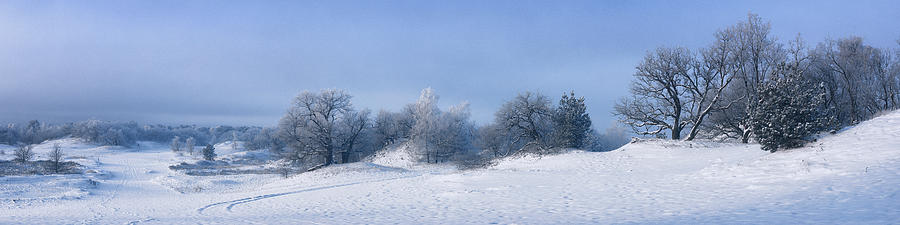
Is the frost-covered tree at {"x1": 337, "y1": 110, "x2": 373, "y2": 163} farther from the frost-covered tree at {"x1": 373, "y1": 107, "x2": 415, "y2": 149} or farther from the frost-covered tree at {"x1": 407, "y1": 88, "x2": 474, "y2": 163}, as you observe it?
the frost-covered tree at {"x1": 373, "y1": 107, "x2": 415, "y2": 149}

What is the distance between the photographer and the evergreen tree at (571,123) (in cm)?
3506

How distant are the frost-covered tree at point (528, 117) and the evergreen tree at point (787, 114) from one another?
22684 mm

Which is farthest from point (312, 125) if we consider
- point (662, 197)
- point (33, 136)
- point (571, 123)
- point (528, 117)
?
point (33, 136)

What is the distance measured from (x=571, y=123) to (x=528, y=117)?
5359 mm

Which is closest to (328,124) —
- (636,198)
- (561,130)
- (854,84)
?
(561,130)

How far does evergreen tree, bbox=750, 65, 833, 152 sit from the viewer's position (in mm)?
15977

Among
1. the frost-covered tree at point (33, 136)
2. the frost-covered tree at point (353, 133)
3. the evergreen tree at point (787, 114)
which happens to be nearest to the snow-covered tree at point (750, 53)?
the evergreen tree at point (787, 114)

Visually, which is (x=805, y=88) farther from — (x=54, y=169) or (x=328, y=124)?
(x=54, y=169)

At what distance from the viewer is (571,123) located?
119 feet

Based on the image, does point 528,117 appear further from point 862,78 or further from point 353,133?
point 862,78

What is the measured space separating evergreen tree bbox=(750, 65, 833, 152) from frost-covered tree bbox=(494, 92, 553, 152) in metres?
22.7

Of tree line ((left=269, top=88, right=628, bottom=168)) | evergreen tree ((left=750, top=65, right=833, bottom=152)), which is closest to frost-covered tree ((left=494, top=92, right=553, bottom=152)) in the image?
tree line ((left=269, top=88, right=628, bottom=168))

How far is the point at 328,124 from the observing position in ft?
147

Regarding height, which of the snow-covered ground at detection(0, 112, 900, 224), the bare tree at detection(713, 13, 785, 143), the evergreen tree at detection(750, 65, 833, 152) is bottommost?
the snow-covered ground at detection(0, 112, 900, 224)
